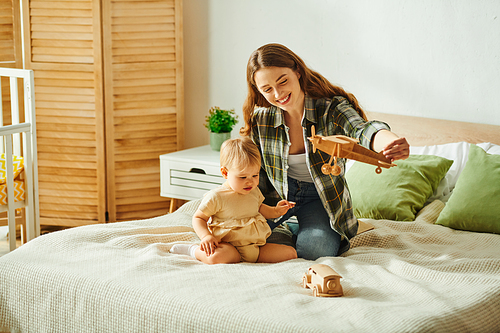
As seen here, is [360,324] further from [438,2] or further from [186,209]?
[438,2]


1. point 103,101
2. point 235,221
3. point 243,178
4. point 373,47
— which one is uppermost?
point 373,47

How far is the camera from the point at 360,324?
109cm

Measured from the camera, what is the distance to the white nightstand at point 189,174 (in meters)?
2.88

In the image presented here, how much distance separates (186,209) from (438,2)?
5.37ft

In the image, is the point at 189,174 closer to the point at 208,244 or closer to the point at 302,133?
the point at 302,133

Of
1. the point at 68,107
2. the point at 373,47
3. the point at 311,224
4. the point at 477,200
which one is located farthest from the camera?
the point at 68,107

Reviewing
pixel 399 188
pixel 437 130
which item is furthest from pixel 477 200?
pixel 437 130

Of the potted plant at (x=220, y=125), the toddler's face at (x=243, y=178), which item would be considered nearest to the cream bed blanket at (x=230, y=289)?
the toddler's face at (x=243, y=178)

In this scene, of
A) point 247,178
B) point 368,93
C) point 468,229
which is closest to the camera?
point 247,178

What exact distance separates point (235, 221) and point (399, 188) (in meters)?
0.86

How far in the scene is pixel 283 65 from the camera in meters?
1.61

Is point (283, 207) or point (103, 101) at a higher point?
point (103, 101)

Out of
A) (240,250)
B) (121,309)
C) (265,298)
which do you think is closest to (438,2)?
(240,250)

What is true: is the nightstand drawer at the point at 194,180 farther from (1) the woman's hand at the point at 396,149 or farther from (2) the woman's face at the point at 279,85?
(1) the woman's hand at the point at 396,149
